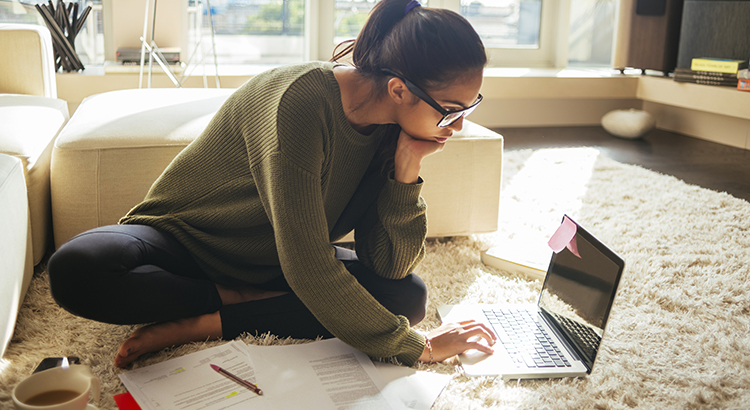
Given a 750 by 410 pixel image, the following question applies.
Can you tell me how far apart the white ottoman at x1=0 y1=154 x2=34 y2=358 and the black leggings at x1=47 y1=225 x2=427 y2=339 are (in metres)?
0.15

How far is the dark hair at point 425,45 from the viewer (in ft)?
3.08

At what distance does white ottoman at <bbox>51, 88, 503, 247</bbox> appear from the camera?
1507 millimetres

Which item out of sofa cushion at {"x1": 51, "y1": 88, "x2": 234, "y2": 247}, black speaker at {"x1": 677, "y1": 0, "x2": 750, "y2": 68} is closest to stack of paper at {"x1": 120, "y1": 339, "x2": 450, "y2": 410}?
sofa cushion at {"x1": 51, "y1": 88, "x2": 234, "y2": 247}

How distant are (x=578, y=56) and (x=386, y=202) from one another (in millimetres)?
3967

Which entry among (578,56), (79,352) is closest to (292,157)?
(79,352)

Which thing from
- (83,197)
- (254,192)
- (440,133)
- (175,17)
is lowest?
(83,197)

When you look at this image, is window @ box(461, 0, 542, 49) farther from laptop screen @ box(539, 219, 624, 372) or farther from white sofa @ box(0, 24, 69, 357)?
laptop screen @ box(539, 219, 624, 372)

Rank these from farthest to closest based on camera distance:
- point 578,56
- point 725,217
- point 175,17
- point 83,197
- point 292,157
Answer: point 578,56, point 175,17, point 725,217, point 83,197, point 292,157

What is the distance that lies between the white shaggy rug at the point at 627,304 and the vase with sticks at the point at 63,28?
6.66 ft

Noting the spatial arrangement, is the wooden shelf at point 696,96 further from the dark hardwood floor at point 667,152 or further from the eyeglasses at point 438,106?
the eyeglasses at point 438,106

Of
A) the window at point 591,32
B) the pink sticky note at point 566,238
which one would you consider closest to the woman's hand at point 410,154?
the pink sticky note at point 566,238

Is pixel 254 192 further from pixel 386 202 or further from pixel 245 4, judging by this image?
pixel 245 4

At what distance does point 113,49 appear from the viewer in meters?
3.58

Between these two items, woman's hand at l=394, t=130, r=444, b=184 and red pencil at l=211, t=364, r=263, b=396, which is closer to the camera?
red pencil at l=211, t=364, r=263, b=396
